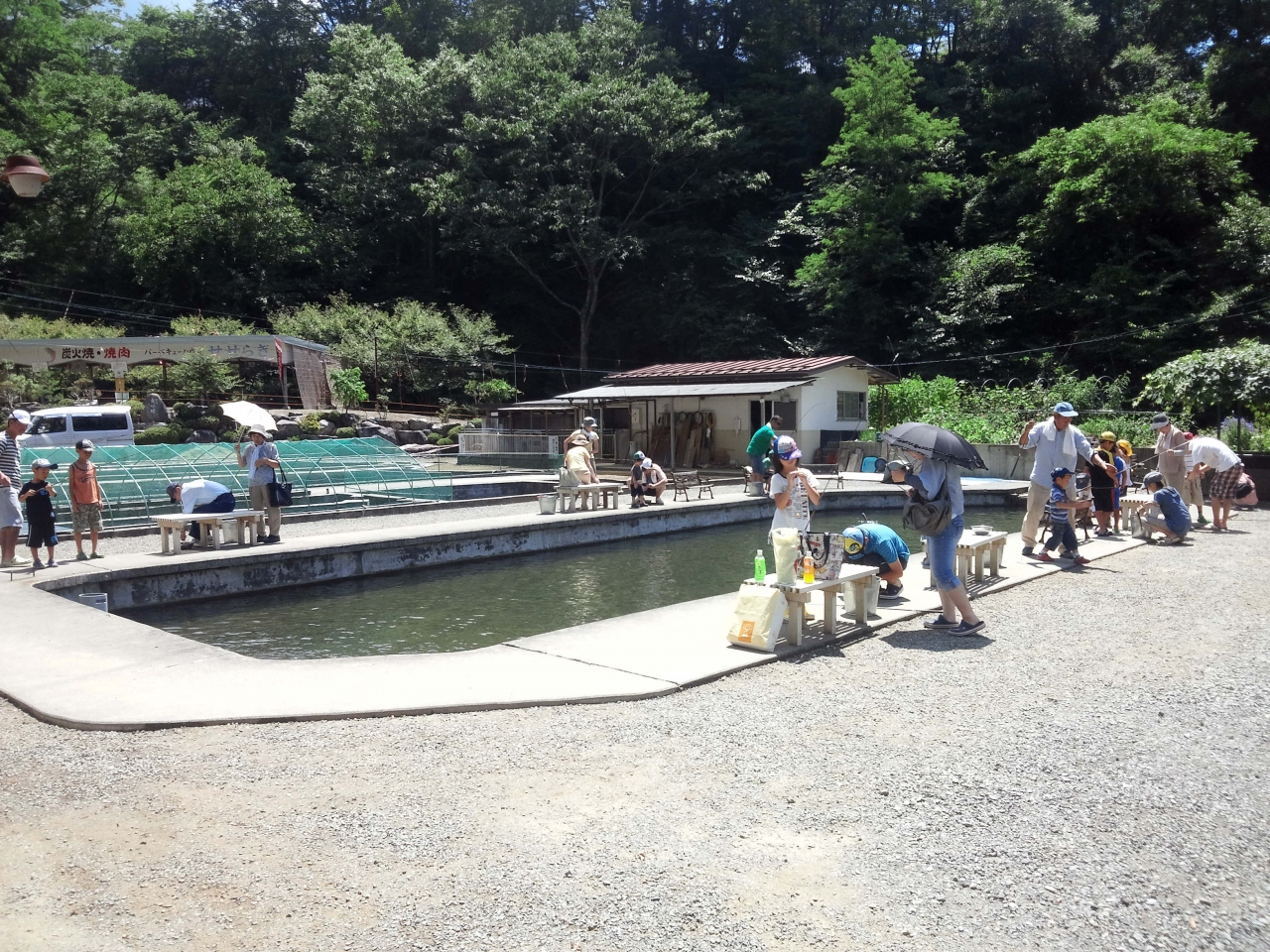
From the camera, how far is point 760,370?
96.6ft

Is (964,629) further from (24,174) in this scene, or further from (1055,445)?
(24,174)

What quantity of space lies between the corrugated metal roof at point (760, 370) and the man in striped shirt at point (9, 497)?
2095 cm

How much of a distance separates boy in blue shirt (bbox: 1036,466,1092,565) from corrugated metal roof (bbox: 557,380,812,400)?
1597cm

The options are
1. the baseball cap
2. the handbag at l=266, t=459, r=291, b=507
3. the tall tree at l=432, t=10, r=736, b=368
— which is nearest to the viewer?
the baseball cap

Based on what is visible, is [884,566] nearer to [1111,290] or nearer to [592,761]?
[592,761]

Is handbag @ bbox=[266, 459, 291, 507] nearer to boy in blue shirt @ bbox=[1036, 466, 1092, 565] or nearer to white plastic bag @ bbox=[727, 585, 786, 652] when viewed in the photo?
white plastic bag @ bbox=[727, 585, 786, 652]

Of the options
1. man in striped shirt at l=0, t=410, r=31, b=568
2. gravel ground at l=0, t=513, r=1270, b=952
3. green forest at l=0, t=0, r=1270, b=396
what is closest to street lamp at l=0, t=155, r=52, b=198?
gravel ground at l=0, t=513, r=1270, b=952

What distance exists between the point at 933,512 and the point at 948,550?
0.44 m

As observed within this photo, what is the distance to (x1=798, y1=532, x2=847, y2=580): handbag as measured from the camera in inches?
311

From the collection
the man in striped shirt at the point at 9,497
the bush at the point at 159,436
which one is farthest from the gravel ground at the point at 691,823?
the bush at the point at 159,436

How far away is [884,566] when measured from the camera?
30.8 ft

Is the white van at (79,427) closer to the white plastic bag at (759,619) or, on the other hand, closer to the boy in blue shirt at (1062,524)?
the white plastic bag at (759,619)

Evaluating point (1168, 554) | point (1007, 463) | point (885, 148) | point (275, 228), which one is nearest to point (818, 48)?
point (885, 148)

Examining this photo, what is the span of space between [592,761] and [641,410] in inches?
1063
